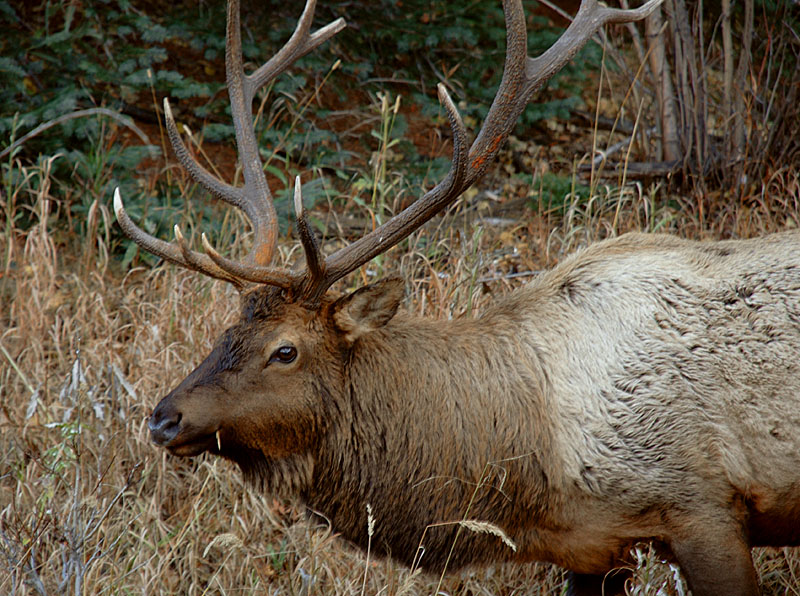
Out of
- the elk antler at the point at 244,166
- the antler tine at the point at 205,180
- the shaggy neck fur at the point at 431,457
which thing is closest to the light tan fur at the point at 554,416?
the shaggy neck fur at the point at 431,457

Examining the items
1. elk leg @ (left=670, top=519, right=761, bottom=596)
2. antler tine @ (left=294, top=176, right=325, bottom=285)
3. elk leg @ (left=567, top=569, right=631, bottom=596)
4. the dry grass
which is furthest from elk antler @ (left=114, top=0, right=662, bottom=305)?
elk leg @ (left=567, top=569, right=631, bottom=596)

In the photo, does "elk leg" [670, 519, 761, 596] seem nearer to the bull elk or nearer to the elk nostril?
the bull elk

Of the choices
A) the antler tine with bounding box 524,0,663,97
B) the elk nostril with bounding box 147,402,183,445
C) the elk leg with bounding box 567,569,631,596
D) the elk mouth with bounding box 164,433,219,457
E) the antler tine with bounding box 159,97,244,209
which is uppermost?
the antler tine with bounding box 524,0,663,97

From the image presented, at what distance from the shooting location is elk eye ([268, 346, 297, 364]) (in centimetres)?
306

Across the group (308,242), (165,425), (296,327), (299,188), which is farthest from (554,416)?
(165,425)

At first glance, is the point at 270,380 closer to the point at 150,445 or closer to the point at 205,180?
the point at 205,180

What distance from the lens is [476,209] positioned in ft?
21.6

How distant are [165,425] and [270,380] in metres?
0.39

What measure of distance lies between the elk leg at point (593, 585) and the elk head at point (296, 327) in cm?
124

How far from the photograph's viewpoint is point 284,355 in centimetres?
307

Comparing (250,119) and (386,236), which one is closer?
(386,236)

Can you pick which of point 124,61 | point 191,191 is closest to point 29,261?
point 191,191

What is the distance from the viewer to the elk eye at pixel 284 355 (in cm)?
306

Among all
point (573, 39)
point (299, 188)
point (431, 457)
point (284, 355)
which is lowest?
point (431, 457)
